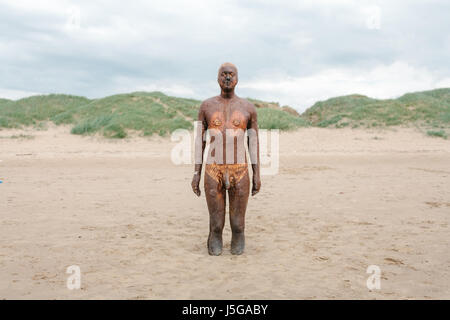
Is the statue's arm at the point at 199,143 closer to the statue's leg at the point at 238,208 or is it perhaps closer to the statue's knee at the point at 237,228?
the statue's leg at the point at 238,208

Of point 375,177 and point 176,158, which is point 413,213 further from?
point 176,158

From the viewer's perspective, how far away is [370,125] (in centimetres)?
2167

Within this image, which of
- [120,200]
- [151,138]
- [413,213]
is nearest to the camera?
[413,213]

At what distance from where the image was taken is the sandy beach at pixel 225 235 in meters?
3.89

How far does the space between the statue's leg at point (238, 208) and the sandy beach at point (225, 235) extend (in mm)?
158

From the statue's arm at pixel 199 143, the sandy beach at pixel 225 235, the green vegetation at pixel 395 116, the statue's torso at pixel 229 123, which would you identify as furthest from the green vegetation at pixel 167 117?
the statue's torso at pixel 229 123

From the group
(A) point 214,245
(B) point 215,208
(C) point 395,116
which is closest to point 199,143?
(B) point 215,208

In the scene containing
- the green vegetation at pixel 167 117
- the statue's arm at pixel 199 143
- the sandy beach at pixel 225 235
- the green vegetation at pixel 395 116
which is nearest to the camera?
the sandy beach at pixel 225 235

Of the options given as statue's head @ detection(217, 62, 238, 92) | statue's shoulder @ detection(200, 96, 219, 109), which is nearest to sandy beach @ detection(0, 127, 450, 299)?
statue's shoulder @ detection(200, 96, 219, 109)

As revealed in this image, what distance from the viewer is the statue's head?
15.7 feet

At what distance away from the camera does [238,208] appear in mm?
4898

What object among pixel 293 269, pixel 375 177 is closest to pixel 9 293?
pixel 293 269
